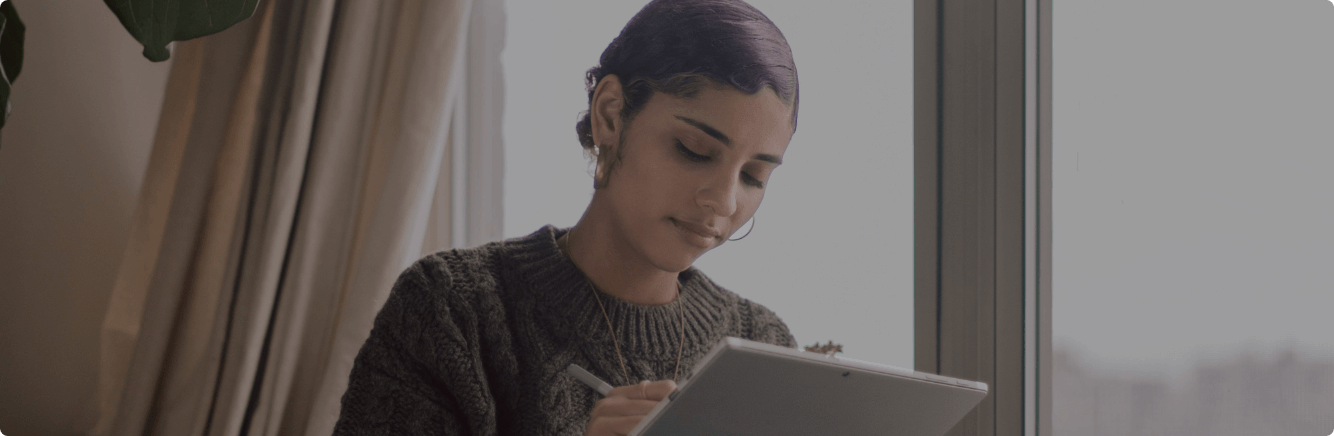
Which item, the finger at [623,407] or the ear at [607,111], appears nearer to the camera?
the finger at [623,407]

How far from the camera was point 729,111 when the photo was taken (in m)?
0.78

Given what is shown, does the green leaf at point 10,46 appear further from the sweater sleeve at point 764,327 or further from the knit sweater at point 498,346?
the sweater sleeve at point 764,327

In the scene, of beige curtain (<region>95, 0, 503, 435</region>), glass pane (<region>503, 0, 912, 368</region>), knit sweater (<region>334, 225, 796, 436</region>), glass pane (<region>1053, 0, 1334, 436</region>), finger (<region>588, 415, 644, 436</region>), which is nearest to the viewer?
finger (<region>588, 415, 644, 436</region>)

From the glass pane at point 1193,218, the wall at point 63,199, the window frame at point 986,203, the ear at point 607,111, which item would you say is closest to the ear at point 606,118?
the ear at point 607,111

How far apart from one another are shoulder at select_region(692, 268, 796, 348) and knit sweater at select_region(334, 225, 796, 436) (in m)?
0.08

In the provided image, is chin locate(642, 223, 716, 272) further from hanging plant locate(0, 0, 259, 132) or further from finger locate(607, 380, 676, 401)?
hanging plant locate(0, 0, 259, 132)

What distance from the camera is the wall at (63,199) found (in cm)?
132

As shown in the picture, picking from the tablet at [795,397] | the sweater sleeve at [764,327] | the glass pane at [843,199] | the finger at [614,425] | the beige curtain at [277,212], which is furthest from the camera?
the beige curtain at [277,212]

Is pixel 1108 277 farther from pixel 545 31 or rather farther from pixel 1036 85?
pixel 545 31

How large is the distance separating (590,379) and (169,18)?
1.76 feet

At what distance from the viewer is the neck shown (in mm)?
856

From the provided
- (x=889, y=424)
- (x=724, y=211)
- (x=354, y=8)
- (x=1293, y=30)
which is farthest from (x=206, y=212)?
(x=1293, y=30)

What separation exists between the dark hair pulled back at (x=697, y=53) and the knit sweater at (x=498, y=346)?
20 centimetres

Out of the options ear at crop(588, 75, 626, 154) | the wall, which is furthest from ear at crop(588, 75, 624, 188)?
the wall
